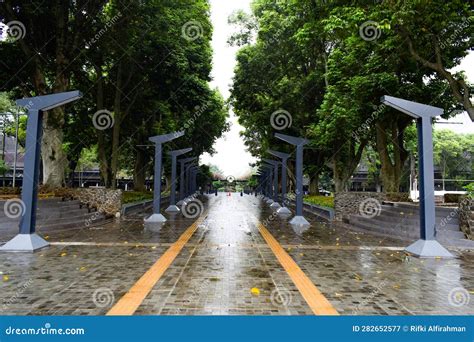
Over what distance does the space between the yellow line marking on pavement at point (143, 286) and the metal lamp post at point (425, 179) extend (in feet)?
18.0

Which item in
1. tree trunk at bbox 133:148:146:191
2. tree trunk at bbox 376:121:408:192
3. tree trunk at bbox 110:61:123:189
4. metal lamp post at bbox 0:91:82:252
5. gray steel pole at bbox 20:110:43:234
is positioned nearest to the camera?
metal lamp post at bbox 0:91:82:252

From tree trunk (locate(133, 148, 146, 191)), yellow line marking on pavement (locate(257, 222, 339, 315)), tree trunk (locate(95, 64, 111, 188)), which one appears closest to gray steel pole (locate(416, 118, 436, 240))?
yellow line marking on pavement (locate(257, 222, 339, 315))

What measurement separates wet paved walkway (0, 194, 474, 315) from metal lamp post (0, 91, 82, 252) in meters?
0.49

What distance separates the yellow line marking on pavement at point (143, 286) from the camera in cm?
437

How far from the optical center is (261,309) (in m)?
4.44

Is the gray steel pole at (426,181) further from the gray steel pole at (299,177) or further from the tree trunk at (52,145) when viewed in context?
the tree trunk at (52,145)

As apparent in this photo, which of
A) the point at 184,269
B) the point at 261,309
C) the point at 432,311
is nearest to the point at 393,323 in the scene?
the point at 432,311

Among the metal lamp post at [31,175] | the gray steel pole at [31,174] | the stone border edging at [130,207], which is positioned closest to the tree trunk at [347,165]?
the stone border edging at [130,207]

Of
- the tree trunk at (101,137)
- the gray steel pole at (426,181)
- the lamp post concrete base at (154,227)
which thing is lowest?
the lamp post concrete base at (154,227)

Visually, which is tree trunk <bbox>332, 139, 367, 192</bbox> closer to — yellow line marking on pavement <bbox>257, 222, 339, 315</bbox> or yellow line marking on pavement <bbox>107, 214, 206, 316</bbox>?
yellow line marking on pavement <bbox>257, 222, 339, 315</bbox>

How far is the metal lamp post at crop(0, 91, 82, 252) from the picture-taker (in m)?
8.03

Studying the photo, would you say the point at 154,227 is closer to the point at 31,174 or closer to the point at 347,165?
the point at 31,174

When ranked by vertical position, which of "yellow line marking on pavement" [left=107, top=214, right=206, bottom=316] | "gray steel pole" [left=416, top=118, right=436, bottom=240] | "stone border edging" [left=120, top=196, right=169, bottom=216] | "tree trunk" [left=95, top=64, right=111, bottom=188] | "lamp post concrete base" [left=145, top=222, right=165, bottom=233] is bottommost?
"yellow line marking on pavement" [left=107, top=214, right=206, bottom=316]

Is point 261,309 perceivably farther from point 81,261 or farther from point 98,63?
point 98,63
